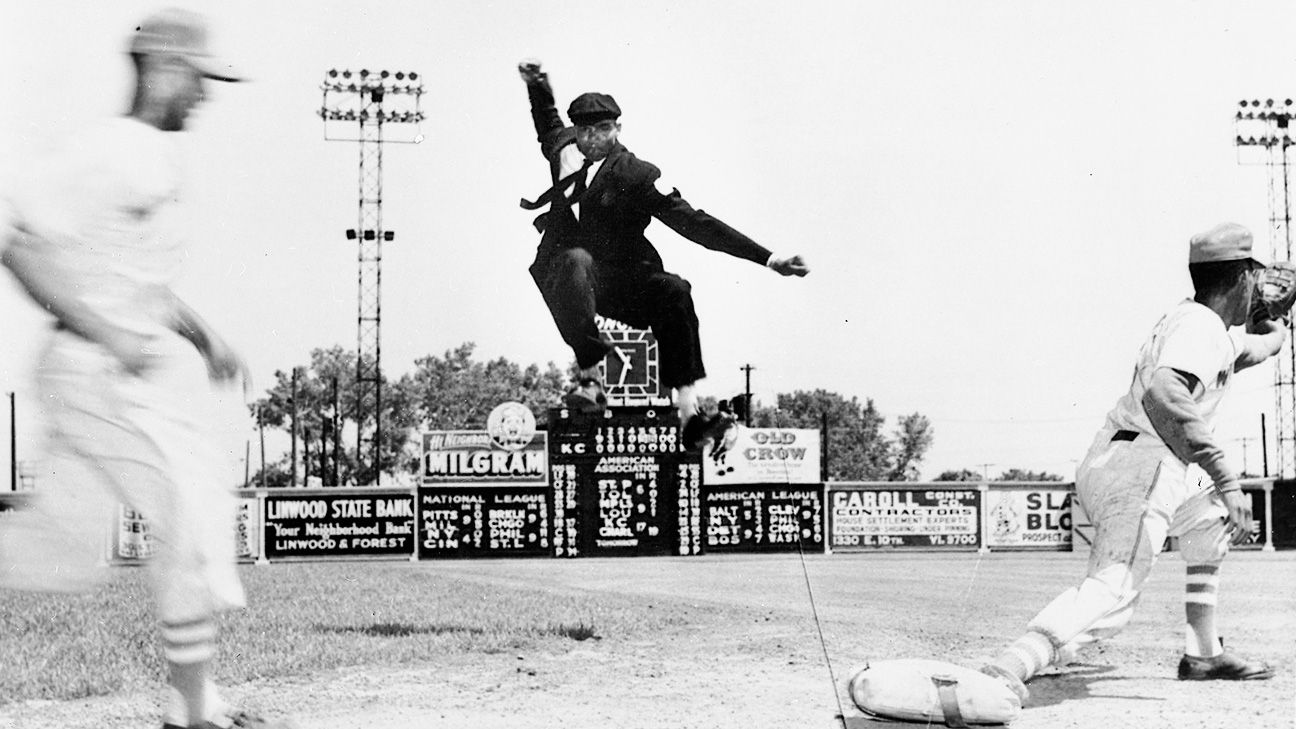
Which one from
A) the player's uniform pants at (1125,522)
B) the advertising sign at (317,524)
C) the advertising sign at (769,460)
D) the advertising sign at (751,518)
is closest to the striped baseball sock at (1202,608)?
the player's uniform pants at (1125,522)

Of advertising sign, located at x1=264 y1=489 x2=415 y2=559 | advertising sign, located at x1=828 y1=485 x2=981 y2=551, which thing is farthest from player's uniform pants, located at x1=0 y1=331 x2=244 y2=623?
advertising sign, located at x1=828 y1=485 x2=981 y2=551

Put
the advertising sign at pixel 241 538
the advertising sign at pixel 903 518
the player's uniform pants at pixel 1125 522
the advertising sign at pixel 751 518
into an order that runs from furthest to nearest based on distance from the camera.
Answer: the advertising sign at pixel 903 518, the advertising sign at pixel 241 538, the advertising sign at pixel 751 518, the player's uniform pants at pixel 1125 522

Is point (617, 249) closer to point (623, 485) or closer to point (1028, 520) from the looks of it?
point (623, 485)

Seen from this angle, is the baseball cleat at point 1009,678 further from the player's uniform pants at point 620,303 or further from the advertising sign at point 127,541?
the advertising sign at point 127,541

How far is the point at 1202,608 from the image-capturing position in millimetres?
5887

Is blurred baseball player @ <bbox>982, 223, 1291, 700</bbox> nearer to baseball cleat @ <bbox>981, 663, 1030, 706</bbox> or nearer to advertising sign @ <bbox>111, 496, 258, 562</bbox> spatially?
baseball cleat @ <bbox>981, 663, 1030, 706</bbox>

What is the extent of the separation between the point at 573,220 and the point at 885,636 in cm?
328

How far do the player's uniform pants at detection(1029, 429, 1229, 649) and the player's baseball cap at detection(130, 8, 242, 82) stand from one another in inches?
147

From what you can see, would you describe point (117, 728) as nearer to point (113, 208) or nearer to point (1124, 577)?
point (113, 208)

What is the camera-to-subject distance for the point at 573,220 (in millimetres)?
8352

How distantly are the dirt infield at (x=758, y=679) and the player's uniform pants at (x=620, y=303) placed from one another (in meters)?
1.79

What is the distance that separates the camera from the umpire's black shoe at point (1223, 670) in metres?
5.89

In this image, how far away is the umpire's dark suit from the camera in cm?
825

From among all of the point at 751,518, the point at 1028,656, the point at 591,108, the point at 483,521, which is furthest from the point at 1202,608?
the point at 483,521
